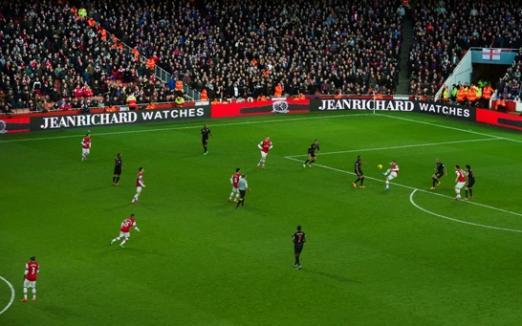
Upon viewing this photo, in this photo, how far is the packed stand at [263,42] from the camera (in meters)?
73.8

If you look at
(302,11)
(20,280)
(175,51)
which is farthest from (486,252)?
(302,11)

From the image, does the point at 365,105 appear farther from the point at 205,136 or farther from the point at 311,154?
the point at 311,154

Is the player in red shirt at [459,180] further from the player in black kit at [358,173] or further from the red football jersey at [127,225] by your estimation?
the red football jersey at [127,225]

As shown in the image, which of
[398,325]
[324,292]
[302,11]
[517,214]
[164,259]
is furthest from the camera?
[302,11]

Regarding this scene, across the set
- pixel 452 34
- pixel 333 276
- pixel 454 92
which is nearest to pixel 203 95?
pixel 454 92

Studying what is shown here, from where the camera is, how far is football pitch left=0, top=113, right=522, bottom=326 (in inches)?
1172

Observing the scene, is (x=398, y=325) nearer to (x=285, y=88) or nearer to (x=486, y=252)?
(x=486, y=252)

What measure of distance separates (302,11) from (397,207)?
40.9 m

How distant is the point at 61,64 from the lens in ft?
224

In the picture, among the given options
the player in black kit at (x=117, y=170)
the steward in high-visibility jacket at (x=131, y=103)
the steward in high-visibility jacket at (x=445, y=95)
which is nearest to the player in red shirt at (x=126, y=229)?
the player in black kit at (x=117, y=170)

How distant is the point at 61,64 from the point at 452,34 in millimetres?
30443

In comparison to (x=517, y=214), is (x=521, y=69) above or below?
above

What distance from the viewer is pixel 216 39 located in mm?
76375

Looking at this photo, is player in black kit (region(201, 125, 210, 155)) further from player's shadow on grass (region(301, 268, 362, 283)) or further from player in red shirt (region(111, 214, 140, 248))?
player's shadow on grass (region(301, 268, 362, 283))
